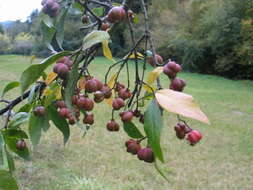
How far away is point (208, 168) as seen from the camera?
9.66 feet

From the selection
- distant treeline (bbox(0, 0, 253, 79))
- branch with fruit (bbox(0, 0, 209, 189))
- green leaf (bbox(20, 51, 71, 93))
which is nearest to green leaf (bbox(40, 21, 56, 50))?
branch with fruit (bbox(0, 0, 209, 189))

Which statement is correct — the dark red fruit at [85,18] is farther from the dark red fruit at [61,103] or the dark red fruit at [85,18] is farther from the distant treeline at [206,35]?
the distant treeline at [206,35]

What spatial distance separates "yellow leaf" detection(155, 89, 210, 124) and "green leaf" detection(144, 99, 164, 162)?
16mm

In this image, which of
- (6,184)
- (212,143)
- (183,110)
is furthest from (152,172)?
(183,110)

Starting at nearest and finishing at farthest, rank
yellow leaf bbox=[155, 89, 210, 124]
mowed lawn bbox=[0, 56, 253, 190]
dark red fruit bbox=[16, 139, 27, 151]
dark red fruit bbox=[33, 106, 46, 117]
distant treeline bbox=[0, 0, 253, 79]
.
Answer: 1. yellow leaf bbox=[155, 89, 210, 124]
2. dark red fruit bbox=[33, 106, 46, 117]
3. dark red fruit bbox=[16, 139, 27, 151]
4. mowed lawn bbox=[0, 56, 253, 190]
5. distant treeline bbox=[0, 0, 253, 79]

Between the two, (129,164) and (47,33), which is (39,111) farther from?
(129,164)

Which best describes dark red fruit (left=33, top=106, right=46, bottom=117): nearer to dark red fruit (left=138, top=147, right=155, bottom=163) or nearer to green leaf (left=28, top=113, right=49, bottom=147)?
green leaf (left=28, top=113, right=49, bottom=147)

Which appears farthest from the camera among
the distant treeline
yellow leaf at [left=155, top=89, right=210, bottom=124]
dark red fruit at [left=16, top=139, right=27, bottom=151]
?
the distant treeline

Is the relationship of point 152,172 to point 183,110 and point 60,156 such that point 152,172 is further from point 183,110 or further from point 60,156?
point 183,110

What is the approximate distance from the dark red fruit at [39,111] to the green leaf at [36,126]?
14mm

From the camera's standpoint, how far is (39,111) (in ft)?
1.54

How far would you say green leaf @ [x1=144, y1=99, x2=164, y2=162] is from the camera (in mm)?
291

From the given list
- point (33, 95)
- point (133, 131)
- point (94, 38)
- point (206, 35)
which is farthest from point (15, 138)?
point (206, 35)

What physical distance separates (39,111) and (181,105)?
0.26m
